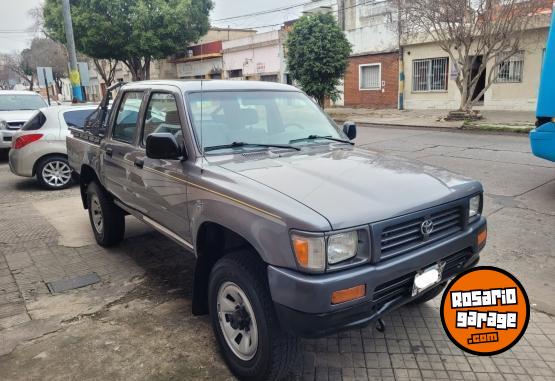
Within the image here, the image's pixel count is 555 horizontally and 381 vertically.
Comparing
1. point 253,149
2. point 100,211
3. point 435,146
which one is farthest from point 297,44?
point 253,149

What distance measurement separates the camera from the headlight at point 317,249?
234cm

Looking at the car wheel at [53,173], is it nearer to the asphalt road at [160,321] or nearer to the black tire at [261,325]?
the asphalt road at [160,321]

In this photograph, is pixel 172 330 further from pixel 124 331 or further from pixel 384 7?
pixel 384 7

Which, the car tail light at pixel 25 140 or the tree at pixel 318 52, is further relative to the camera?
the tree at pixel 318 52

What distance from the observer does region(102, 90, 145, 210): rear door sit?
14.0 ft

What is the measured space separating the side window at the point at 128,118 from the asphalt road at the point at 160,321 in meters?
1.38

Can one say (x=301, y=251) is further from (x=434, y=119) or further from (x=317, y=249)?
(x=434, y=119)

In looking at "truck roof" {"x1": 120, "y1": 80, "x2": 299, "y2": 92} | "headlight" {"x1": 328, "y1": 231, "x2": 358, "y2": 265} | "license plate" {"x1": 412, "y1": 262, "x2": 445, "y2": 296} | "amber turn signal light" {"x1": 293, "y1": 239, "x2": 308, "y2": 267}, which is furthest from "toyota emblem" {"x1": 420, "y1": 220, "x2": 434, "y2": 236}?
"truck roof" {"x1": 120, "y1": 80, "x2": 299, "y2": 92}

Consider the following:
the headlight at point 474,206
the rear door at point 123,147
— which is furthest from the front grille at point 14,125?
the headlight at point 474,206

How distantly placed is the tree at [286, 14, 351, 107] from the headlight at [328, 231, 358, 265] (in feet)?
62.4

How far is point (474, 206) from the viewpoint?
317 cm

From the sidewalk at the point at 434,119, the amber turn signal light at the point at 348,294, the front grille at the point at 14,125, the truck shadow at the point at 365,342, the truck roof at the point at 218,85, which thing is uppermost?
the truck roof at the point at 218,85

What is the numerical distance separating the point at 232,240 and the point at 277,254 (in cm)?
78

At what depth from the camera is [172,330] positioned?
3.55 metres
